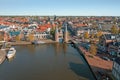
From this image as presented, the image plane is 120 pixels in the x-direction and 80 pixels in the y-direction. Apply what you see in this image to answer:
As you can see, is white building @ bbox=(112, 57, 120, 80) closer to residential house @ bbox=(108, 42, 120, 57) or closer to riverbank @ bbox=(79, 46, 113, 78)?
riverbank @ bbox=(79, 46, 113, 78)

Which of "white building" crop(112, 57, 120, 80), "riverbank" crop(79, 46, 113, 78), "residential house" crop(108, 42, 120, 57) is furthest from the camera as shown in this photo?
"residential house" crop(108, 42, 120, 57)

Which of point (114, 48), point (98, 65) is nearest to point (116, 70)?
point (98, 65)

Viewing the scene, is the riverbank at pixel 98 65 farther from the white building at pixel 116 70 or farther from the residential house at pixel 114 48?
the residential house at pixel 114 48

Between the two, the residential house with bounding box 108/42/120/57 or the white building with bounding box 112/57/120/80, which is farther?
the residential house with bounding box 108/42/120/57

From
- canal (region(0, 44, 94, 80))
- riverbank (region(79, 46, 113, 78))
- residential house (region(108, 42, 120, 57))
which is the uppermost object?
residential house (region(108, 42, 120, 57))

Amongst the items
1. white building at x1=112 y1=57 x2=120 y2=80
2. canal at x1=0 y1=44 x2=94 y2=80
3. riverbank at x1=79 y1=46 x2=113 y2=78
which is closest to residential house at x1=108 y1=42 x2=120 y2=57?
riverbank at x1=79 y1=46 x2=113 y2=78

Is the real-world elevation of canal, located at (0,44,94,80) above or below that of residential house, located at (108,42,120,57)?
below

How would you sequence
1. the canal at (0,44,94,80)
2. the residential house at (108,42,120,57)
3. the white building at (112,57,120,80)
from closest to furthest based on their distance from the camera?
1. the white building at (112,57,120,80)
2. the canal at (0,44,94,80)
3. the residential house at (108,42,120,57)

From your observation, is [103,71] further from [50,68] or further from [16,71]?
[16,71]
